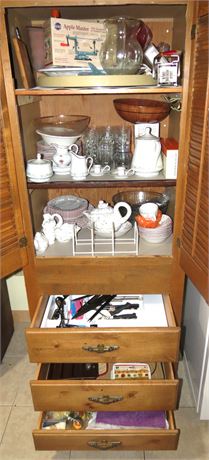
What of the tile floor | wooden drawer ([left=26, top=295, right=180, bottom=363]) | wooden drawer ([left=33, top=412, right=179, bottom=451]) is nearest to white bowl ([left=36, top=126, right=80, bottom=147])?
wooden drawer ([left=26, top=295, right=180, bottom=363])

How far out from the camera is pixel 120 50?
121cm

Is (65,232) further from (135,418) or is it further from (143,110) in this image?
(135,418)

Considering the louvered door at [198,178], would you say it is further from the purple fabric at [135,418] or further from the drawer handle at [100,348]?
the purple fabric at [135,418]

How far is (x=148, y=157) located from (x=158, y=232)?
30 cm

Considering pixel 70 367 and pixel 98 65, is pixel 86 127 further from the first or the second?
pixel 70 367

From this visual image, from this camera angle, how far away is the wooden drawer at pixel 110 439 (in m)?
1.19

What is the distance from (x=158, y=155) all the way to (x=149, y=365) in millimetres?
895

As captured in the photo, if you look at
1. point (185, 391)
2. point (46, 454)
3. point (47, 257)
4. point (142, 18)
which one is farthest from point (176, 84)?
point (46, 454)

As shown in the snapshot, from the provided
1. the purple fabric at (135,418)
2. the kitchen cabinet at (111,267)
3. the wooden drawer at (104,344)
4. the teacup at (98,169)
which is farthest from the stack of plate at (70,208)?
the purple fabric at (135,418)

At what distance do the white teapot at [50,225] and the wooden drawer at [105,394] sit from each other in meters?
0.53

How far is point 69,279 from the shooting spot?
138cm

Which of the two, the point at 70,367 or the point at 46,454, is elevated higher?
the point at 70,367

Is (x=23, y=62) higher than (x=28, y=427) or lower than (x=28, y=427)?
higher

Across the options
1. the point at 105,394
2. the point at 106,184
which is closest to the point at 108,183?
the point at 106,184
